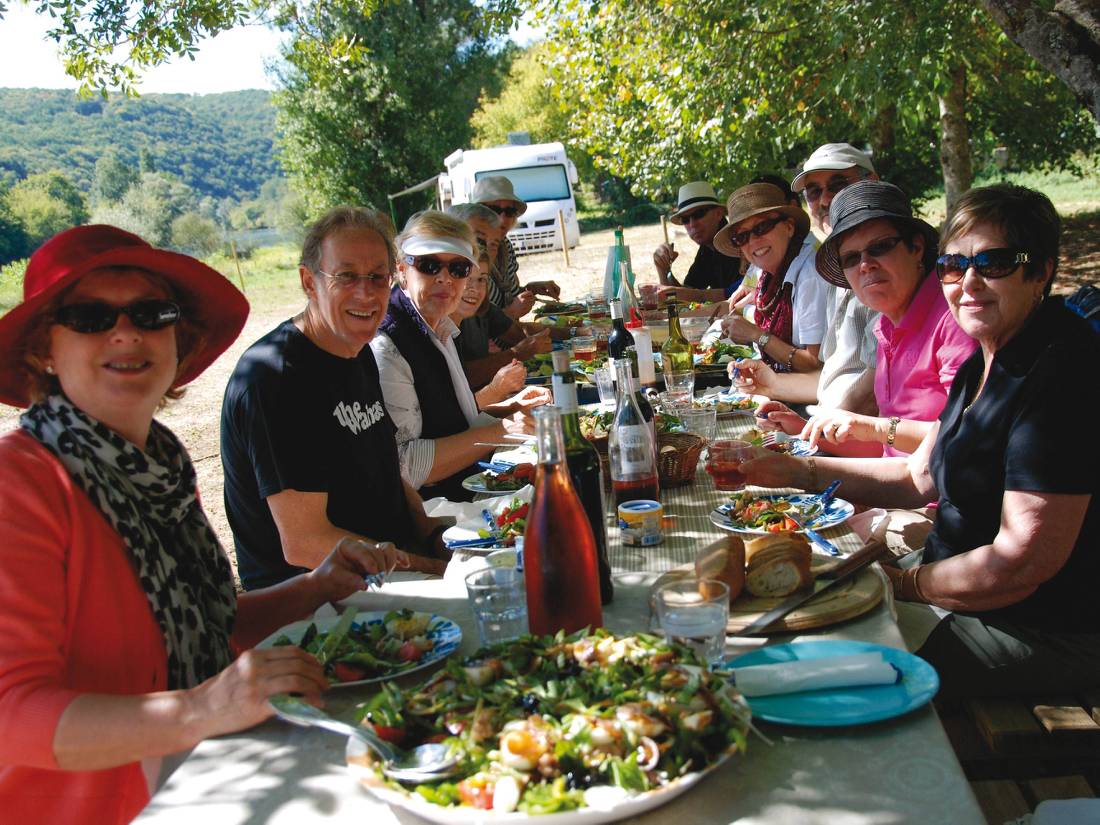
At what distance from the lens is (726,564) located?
1.82 metres

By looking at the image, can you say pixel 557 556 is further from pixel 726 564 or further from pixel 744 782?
pixel 744 782

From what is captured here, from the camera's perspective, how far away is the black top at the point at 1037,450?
6.70 ft

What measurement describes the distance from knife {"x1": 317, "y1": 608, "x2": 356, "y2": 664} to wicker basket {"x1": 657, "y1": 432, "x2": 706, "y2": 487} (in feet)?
4.24

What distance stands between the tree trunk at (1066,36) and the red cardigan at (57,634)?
5.71m

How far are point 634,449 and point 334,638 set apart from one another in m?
1.07

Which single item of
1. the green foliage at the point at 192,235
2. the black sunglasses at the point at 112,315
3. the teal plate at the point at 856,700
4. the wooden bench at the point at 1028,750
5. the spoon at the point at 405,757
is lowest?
the wooden bench at the point at 1028,750

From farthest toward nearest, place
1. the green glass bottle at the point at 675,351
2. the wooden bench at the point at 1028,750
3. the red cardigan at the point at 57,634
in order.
Answer: the green glass bottle at the point at 675,351 → the wooden bench at the point at 1028,750 → the red cardigan at the point at 57,634

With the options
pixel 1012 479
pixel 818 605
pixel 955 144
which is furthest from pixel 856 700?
pixel 955 144

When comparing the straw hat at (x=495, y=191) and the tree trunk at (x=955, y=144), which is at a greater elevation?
the tree trunk at (x=955, y=144)

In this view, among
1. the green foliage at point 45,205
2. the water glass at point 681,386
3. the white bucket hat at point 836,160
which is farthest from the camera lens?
the green foliage at point 45,205

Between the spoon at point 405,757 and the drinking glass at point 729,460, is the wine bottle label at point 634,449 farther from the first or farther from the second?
the spoon at point 405,757

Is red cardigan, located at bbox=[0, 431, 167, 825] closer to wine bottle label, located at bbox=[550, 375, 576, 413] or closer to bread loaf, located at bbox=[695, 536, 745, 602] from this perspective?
wine bottle label, located at bbox=[550, 375, 576, 413]

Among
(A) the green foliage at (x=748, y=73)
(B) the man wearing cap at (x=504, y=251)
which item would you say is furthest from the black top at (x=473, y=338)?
(A) the green foliage at (x=748, y=73)

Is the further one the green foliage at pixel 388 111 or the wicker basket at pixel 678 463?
the green foliage at pixel 388 111
